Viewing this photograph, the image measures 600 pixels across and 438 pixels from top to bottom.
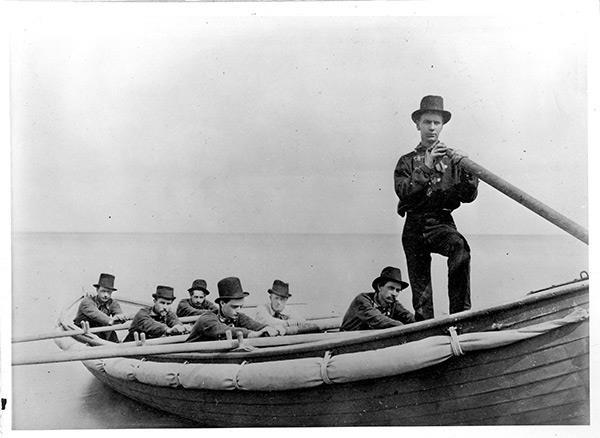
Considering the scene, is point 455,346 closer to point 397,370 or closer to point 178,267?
point 397,370

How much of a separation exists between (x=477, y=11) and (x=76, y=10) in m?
1.25

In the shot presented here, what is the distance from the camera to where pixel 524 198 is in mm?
2346

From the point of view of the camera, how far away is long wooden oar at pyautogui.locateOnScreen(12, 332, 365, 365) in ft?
7.61

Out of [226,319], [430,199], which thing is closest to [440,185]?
[430,199]

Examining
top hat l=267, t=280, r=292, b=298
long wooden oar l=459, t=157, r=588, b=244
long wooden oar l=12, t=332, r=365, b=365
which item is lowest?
long wooden oar l=12, t=332, r=365, b=365

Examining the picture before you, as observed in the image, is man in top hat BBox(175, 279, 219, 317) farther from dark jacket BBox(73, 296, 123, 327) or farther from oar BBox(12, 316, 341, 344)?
dark jacket BBox(73, 296, 123, 327)

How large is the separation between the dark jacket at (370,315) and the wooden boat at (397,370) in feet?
0.12

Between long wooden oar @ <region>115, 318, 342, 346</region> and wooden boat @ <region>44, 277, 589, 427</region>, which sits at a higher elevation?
long wooden oar @ <region>115, 318, 342, 346</region>

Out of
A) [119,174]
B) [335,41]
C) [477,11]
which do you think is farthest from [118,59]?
[477,11]

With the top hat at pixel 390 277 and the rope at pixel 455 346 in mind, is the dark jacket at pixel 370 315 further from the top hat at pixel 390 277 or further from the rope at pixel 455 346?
the rope at pixel 455 346

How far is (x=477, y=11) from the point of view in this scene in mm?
2359

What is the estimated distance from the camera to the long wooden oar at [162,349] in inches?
91.3

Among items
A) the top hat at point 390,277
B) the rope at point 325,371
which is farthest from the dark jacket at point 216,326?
the top hat at point 390,277

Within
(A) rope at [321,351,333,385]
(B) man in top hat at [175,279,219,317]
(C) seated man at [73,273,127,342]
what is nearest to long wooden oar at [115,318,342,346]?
(A) rope at [321,351,333,385]
